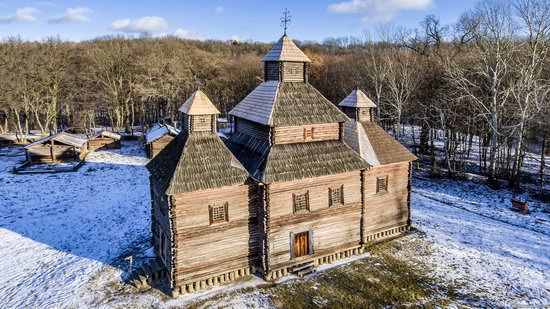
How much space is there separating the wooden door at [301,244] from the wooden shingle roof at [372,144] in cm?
572

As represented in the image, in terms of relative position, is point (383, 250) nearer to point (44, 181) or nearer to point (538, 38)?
point (538, 38)

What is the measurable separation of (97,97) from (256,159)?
51.5m

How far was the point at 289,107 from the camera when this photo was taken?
1736cm

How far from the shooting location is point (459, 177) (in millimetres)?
32406

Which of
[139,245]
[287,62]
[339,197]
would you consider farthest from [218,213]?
[287,62]

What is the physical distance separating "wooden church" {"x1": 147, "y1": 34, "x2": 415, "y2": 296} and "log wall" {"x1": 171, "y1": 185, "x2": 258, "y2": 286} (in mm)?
44

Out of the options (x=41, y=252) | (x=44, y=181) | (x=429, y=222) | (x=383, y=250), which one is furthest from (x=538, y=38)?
(x=44, y=181)

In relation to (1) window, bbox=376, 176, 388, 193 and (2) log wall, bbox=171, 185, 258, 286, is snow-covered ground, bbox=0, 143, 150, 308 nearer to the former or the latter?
(2) log wall, bbox=171, 185, 258, 286

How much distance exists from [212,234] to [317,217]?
5269mm

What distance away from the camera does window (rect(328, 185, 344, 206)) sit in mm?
17781

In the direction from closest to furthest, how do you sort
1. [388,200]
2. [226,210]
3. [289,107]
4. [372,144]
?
[226,210] < [289,107] < [372,144] < [388,200]

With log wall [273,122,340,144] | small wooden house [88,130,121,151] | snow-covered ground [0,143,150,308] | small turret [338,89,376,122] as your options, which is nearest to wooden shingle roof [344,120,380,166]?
small turret [338,89,376,122]

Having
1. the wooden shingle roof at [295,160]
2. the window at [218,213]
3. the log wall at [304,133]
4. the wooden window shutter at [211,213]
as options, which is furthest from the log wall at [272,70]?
the wooden window shutter at [211,213]

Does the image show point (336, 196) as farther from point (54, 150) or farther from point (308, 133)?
point (54, 150)
